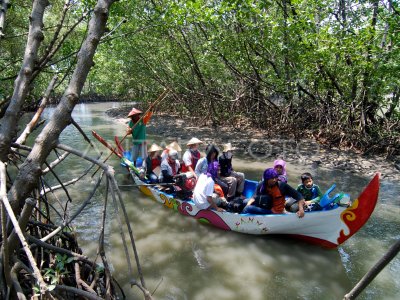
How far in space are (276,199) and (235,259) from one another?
3.77 ft

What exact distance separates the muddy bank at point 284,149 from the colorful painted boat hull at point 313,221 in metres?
4.55

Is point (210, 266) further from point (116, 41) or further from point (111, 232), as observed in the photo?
point (116, 41)

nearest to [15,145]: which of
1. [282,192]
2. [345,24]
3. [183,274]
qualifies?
[183,274]

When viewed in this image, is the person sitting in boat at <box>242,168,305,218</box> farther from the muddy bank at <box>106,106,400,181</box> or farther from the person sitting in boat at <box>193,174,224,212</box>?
the muddy bank at <box>106,106,400,181</box>

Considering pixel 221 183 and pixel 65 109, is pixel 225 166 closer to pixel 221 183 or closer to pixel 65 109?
pixel 221 183

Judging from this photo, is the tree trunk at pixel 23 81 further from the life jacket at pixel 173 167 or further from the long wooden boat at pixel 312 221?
the life jacket at pixel 173 167

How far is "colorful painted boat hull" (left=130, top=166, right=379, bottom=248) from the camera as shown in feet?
14.1

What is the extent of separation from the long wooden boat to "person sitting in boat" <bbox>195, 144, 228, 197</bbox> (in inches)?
25.1

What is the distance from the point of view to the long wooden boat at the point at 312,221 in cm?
431

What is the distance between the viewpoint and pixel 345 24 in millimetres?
9297

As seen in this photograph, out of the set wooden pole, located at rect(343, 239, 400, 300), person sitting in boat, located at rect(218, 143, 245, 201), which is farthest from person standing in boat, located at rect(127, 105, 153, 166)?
wooden pole, located at rect(343, 239, 400, 300)

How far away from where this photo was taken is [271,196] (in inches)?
203

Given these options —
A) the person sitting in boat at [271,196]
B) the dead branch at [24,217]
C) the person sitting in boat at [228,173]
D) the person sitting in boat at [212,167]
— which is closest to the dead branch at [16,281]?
the dead branch at [24,217]

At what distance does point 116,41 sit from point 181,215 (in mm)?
9562
